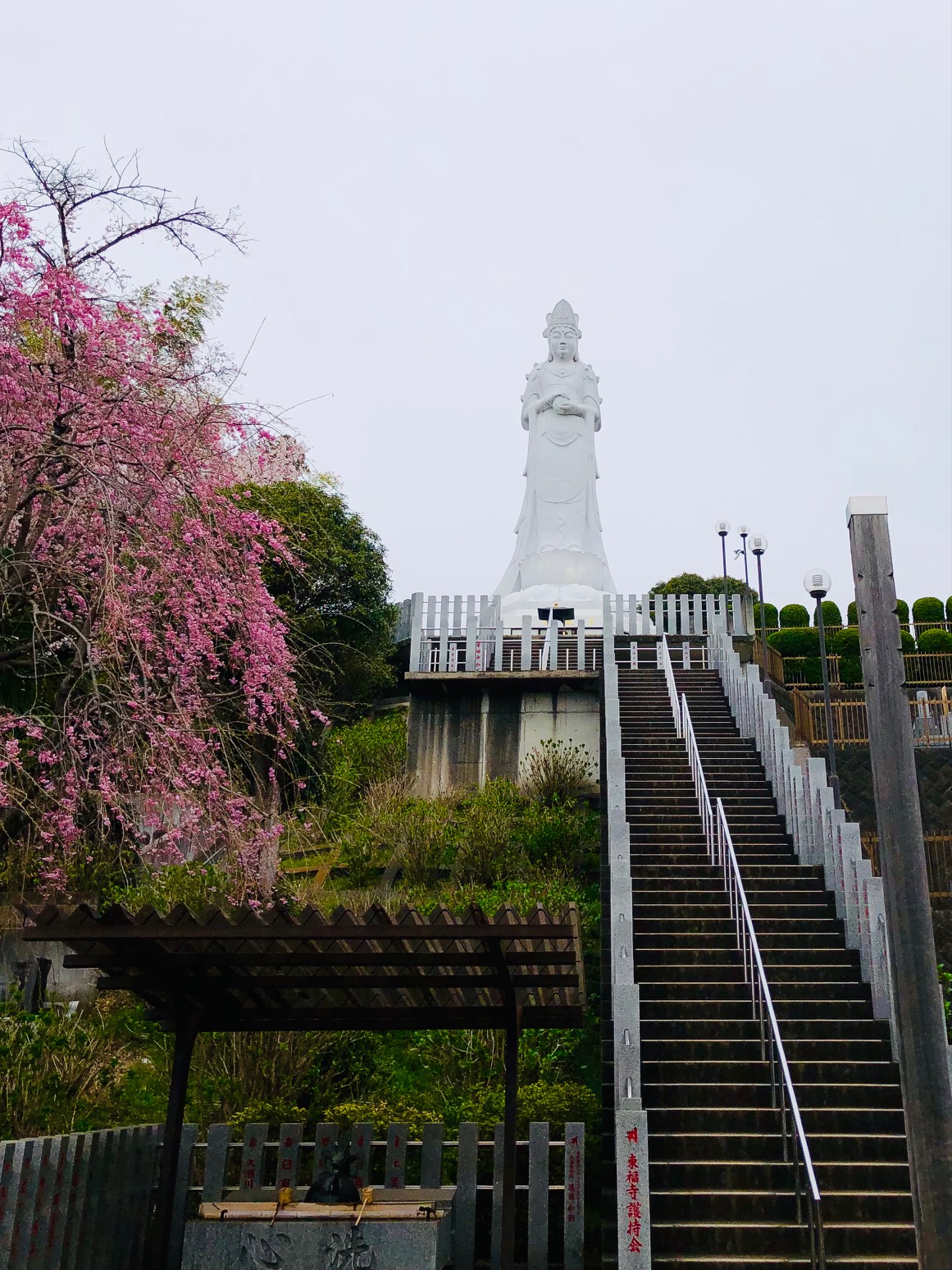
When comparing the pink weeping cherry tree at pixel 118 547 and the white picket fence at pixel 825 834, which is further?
the white picket fence at pixel 825 834

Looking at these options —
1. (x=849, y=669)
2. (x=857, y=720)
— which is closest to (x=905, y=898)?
(x=857, y=720)

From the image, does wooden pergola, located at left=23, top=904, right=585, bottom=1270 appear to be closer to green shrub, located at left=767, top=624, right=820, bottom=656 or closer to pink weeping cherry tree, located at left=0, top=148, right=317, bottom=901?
pink weeping cherry tree, located at left=0, top=148, right=317, bottom=901

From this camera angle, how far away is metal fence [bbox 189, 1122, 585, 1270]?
7438mm

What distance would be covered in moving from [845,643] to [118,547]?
734 inches

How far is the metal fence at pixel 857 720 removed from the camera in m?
16.9

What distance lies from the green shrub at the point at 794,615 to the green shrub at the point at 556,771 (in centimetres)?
1008

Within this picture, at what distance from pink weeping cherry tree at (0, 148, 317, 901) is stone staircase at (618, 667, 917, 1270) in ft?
11.4

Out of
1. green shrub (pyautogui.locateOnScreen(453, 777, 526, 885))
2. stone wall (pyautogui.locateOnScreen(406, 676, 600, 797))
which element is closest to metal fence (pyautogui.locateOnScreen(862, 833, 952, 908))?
green shrub (pyautogui.locateOnScreen(453, 777, 526, 885))

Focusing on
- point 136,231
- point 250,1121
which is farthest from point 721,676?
point 136,231

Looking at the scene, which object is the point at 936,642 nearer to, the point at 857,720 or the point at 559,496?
the point at 857,720

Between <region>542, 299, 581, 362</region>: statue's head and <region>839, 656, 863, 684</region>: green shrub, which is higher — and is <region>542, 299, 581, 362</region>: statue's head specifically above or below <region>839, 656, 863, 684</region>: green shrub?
above

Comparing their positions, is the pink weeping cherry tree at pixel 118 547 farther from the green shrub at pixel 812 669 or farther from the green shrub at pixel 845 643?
the green shrub at pixel 845 643

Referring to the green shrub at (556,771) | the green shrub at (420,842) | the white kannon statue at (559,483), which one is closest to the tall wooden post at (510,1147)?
the green shrub at (420,842)

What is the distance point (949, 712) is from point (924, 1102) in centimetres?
1311
